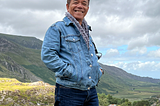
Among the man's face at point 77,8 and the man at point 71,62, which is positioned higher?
the man's face at point 77,8

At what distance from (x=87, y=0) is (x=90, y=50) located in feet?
4.07

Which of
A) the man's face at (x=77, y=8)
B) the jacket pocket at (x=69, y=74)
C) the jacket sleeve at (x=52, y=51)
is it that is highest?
the man's face at (x=77, y=8)

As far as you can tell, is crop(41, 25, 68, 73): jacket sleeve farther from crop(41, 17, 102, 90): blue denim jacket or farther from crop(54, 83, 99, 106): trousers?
crop(54, 83, 99, 106): trousers

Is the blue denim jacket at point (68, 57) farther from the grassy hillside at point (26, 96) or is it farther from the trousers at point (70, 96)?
the grassy hillside at point (26, 96)

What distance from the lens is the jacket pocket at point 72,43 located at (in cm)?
365

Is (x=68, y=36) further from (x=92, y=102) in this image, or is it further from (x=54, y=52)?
(x=92, y=102)

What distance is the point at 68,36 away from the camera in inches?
147

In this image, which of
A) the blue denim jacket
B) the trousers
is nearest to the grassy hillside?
the trousers

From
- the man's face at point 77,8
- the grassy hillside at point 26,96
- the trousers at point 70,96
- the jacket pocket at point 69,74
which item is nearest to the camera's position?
the jacket pocket at point 69,74

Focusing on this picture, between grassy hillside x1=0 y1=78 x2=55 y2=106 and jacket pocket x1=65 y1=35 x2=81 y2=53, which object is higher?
jacket pocket x1=65 y1=35 x2=81 y2=53

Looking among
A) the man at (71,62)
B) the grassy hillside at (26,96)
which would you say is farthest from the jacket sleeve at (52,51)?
the grassy hillside at (26,96)

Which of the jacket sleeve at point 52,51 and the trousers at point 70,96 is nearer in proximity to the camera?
the jacket sleeve at point 52,51

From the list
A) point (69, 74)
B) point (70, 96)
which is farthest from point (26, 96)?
point (69, 74)

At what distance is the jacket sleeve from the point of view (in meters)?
3.41
